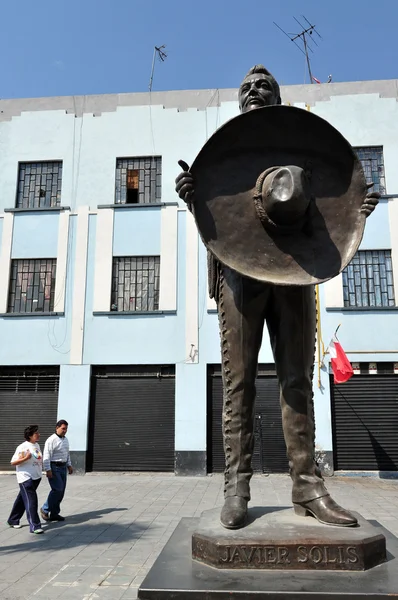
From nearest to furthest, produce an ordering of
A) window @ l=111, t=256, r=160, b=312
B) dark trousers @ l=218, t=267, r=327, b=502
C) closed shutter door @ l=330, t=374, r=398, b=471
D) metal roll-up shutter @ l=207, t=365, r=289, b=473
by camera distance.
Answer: dark trousers @ l=218, t=267, r=327, b=502, closed shutter door @ l=330, t=374, r=398, b=471, metal roll-up shutter @ l=207, t=365, r=289, b=473, window @ l=111, t=256, r=160, b=312

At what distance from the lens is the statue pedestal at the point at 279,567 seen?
212 cm

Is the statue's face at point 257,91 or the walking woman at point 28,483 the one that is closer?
the statue's face at point 257,91

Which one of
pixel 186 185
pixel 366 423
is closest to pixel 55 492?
pixel 186 185

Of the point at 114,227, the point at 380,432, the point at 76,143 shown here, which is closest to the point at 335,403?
the point at 380,432

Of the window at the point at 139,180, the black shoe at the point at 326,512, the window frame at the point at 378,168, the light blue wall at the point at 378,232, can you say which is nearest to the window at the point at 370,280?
→ the light blue wall at the point at 378,232

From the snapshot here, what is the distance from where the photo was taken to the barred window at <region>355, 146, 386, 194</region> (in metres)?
14.7

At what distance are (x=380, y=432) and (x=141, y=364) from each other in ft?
22.3

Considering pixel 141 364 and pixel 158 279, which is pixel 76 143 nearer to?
pixel 158 279

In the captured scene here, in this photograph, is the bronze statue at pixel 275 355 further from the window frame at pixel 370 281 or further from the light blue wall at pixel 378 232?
the light blue wall at pixel 378 232

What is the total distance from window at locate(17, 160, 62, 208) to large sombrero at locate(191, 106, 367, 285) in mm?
13507

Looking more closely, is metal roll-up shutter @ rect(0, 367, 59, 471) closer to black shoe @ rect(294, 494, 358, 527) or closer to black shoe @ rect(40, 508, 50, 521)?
black shoe @ rect(40, 508, 50, 521)

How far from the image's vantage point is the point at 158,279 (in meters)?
14.5

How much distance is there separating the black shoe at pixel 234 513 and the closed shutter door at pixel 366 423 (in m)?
11.4

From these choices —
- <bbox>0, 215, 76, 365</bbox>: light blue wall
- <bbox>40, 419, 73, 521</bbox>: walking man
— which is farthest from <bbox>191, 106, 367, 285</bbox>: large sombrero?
<bbox>0, 215, 76, 365</bbox>: light blue wall
